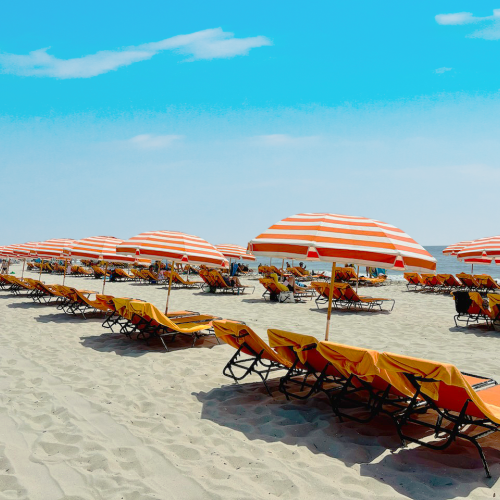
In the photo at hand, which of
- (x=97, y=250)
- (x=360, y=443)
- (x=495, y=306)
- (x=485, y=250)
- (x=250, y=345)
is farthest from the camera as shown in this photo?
(x=97, y=250)

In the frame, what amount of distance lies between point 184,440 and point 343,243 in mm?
2384

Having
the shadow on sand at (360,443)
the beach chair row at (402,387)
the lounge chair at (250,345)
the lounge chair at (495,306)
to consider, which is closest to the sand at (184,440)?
the shadow on sand at (360,443)

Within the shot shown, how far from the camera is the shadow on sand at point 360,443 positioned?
9.90ft

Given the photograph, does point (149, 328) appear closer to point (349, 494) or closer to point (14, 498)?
point (14, 498)

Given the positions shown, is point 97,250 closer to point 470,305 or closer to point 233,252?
point 470,305

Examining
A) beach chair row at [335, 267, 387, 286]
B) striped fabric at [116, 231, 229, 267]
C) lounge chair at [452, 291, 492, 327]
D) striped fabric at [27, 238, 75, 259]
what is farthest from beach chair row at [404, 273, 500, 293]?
striped fabric at [27, 238, 75, 259]

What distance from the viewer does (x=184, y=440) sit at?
3.62 metres

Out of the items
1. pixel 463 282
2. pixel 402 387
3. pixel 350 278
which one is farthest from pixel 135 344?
pixel 463 282

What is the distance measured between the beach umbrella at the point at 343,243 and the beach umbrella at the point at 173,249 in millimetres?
2611

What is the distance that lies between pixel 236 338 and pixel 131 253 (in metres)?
3.27

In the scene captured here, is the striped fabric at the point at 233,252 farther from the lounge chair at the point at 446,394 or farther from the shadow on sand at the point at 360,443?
the lounge chair at the point at 446,394

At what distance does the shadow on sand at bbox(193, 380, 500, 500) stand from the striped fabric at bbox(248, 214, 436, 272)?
156cm

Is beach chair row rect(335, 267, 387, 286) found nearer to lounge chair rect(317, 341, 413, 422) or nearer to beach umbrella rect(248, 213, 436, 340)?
beach umbrella rect(248, 213, 436, 340)

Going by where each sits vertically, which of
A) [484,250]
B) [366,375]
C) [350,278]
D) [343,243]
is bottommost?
[366,375]
